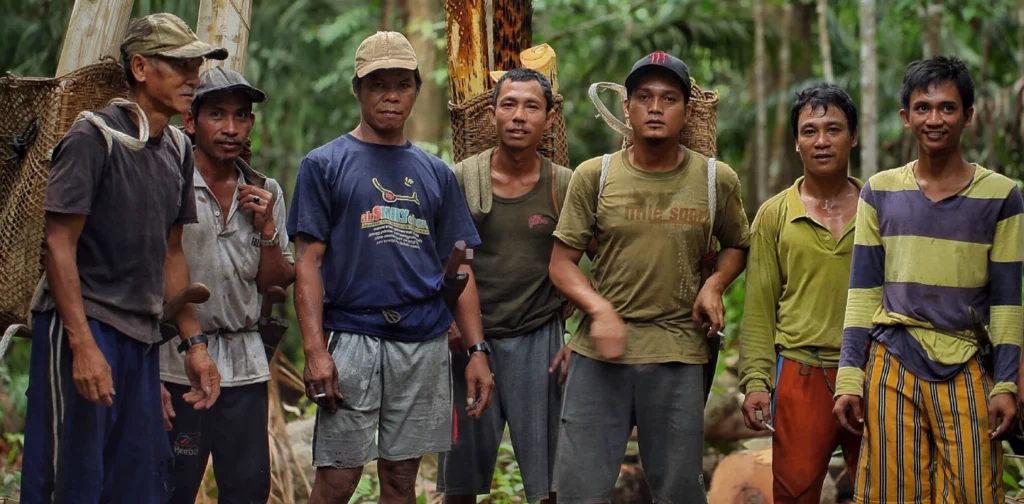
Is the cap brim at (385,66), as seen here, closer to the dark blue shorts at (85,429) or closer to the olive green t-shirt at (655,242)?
the olive green t-shirt at (655,242)

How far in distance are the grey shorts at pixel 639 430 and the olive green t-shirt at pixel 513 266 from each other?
19.6 inches

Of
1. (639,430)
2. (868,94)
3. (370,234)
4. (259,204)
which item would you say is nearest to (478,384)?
(639,430)

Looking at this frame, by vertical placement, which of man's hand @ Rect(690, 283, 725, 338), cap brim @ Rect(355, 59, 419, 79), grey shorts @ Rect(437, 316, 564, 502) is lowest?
grey shorts @ Rect(437, 316, 564, 502)

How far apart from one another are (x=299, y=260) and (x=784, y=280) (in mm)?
2047

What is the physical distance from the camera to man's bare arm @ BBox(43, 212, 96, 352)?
12.4 ft

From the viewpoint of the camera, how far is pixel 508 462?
7.93 metres

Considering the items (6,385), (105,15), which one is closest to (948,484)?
(105,15)

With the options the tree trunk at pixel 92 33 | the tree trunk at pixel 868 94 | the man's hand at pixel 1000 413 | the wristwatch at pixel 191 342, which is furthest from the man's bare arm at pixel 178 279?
the tree trunk at pixel 868 94

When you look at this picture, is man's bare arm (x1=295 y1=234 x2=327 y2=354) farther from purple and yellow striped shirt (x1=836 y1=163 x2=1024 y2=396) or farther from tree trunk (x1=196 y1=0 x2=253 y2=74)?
purple and yellow striped shirt (x1=836 y1=163 x2=1024 y2=396)

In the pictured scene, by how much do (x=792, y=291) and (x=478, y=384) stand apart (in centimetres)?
140

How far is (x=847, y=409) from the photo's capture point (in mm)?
4402

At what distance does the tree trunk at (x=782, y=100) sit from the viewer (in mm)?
12414

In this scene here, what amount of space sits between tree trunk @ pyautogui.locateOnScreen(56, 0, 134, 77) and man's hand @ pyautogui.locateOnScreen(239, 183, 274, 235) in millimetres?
829

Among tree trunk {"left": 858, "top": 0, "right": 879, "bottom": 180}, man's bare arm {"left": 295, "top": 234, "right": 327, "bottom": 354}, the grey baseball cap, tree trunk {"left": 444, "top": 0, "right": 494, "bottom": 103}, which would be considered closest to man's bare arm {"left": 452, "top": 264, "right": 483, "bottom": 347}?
man's bare arm {"left": 295, "top": 234, "right": 327, "bottom": 354}
